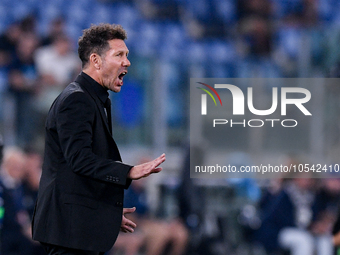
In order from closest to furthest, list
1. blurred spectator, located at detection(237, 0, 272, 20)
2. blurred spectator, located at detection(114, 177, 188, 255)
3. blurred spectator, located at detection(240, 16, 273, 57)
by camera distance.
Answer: blurred spectator, located at detection(114, 177, 188, 255) → blurred spectator, located at detection(240, 16, 273, 57) → blurred spectator, located at detection(237, 0, 272, 20)

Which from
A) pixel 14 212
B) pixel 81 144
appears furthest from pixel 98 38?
pixel 14 212

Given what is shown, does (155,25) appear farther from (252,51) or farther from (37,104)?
(37,104)

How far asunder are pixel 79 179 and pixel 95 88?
0.40 m

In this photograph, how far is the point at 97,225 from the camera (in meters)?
2.14

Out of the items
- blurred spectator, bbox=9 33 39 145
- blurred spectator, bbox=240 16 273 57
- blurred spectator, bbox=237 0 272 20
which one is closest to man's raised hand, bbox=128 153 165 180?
blurred spectator, bbox=9 33 39 145

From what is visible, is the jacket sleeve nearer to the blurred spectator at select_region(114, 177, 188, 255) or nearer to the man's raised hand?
the man's raised hand

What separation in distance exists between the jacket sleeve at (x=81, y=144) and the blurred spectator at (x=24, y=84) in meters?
4.00

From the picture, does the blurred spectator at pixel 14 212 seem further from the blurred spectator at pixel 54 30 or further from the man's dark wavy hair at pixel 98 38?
the man's dark wavy hair at pixel 98 38

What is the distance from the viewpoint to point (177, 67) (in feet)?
21.1

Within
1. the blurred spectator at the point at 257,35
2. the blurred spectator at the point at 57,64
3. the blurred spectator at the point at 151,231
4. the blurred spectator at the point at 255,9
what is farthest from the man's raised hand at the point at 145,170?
the blurred spectator at the point at 255,9

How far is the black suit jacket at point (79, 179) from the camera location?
6.73ft

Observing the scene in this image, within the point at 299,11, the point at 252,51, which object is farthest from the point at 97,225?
the point at 299,11

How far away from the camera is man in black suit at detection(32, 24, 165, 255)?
205 centimetres

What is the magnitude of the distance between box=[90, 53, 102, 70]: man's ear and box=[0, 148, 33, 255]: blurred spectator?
2.25 metres
